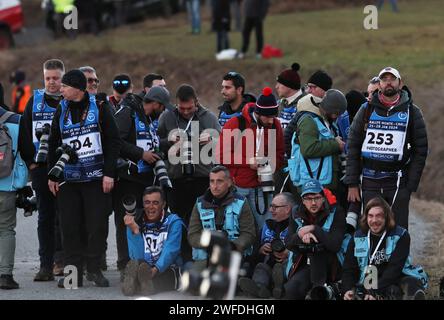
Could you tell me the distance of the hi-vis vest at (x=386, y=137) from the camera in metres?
12.8

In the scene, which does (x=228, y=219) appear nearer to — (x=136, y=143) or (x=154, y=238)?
(x=154, y=238)

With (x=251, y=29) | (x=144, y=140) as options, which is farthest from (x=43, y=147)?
(x=251, y=29)

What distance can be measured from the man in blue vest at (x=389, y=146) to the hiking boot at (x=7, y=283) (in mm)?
3517

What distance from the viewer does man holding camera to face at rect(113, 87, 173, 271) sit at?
13922mm

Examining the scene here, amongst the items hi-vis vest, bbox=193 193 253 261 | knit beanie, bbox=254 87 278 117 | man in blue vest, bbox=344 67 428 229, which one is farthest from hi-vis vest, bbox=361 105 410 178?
hi-vis vest, bbox=193 193 253 261

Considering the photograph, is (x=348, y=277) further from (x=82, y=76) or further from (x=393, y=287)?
(x=82, y=76)

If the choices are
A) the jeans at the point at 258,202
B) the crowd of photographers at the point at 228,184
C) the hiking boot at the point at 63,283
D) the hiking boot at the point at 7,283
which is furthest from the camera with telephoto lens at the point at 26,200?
the jeans at the point at 258,202

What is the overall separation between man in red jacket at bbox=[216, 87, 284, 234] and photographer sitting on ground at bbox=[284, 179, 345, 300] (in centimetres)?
103

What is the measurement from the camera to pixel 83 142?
1302 cm

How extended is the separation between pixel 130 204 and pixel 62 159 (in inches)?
32.5

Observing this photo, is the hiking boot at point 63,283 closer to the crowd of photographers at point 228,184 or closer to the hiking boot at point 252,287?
the crowd of photographers at point 228,184

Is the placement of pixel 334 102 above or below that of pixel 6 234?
above

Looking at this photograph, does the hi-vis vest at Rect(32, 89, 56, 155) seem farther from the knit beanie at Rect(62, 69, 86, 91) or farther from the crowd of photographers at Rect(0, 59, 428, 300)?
the knit beanie at Rect(62, 69, 86, 91)
